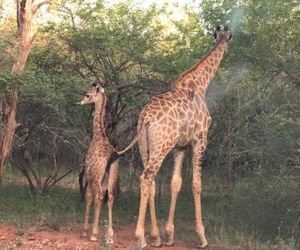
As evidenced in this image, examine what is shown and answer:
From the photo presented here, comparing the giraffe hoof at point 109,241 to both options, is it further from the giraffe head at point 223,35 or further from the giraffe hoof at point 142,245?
the giraffe head at point 223,35

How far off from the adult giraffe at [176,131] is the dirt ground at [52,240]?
513mm

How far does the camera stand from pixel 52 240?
8312 mm

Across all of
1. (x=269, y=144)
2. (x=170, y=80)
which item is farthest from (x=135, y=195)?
(x=269, y=144)

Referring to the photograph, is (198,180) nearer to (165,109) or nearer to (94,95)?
(165,109)

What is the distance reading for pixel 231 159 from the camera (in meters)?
11.6

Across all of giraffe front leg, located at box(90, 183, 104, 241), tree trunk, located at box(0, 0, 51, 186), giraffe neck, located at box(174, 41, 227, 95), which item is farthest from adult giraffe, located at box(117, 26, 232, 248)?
tree trunk, located at box(0, 0, 51, 186)

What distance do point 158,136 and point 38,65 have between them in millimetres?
5110

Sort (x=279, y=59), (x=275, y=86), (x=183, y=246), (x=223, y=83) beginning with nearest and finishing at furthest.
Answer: (x=183, y=246) → (x=279, y=59) → (x=275, y=86) → (x=223, y=83)

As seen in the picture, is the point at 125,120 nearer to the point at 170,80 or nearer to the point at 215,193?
the point at 170,80

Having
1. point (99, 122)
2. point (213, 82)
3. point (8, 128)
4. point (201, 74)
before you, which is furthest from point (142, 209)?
point (8, 128)

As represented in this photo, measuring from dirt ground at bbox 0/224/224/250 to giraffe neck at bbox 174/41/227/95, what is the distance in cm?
244

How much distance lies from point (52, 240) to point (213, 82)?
A: 4725 millimetres

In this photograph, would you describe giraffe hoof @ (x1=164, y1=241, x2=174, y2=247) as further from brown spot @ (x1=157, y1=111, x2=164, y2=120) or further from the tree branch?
the tree branch

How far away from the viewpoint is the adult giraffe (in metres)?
8.01
